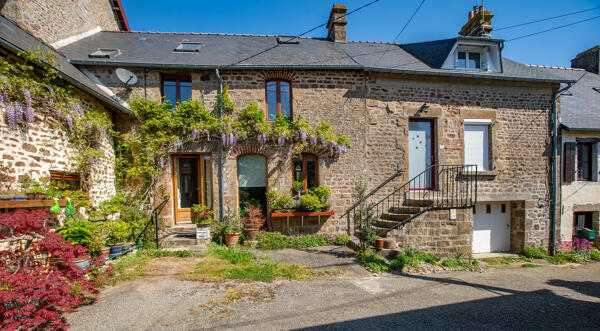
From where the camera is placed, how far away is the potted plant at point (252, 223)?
21.4ft

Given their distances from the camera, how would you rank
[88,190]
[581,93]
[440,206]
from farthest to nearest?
[581,93] → [440,206] → [88,190]

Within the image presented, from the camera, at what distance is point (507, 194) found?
26.8 feet

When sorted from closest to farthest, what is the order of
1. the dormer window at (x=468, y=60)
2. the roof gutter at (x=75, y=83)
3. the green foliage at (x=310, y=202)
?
1. the roof gutter at (x=75, y=83)
2. the green foliage at (x=310, y=202)
3. the dormer window at (x=468, y=60)

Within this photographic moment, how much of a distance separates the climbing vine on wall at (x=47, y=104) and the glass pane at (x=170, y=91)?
163 cm

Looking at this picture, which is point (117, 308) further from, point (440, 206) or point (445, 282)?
point (440, 206)

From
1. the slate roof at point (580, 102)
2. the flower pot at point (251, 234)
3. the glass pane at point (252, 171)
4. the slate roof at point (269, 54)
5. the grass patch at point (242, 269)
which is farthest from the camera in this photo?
the slate roof at point (580, 102)

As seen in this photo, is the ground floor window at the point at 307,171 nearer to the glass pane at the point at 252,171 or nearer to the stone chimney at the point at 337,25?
the glass pane at the point at 252,171

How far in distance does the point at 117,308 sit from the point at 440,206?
6.73 metres

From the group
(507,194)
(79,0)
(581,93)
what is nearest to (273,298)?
(507,194)

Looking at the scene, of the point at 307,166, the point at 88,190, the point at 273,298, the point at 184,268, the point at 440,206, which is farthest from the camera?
the point at 307,166

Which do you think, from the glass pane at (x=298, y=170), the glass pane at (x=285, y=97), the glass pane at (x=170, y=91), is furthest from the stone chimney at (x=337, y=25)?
the glass pane at (x=170, y=91)

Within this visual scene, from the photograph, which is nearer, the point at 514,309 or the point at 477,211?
the point at 514,309

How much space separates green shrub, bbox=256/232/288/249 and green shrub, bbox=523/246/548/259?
7777mm

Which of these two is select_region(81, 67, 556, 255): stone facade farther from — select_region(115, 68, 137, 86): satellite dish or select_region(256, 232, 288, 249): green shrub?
select_region(256, 232, 288, 249): green shrub
